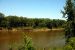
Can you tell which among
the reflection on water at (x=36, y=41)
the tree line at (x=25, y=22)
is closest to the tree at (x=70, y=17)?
the reflection on water at (x=36, y=41)

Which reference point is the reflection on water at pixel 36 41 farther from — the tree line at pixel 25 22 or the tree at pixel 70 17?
the tree line at pixel 25 22

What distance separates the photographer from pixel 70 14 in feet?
113

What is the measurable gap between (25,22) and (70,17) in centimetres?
8887

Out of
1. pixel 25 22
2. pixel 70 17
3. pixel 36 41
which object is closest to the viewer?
pixel 70 17

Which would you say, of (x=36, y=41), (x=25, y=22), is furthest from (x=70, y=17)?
(x=25, y=22)

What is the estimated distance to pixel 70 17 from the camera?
3459 cm

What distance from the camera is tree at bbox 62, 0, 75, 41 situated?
3319 centimetres

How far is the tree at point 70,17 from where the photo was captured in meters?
33.2

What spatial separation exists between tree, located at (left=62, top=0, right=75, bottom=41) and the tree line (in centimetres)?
7903

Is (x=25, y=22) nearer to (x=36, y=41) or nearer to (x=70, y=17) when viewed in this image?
(x=36, y=41)

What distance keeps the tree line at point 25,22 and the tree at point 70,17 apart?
259ft

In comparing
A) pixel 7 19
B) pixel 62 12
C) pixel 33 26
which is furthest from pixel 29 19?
pixel 62 12

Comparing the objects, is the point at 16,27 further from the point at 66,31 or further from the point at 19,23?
the point at 66,31

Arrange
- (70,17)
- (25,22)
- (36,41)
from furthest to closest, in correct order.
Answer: (25,22)
(36,41)
(70,17)
